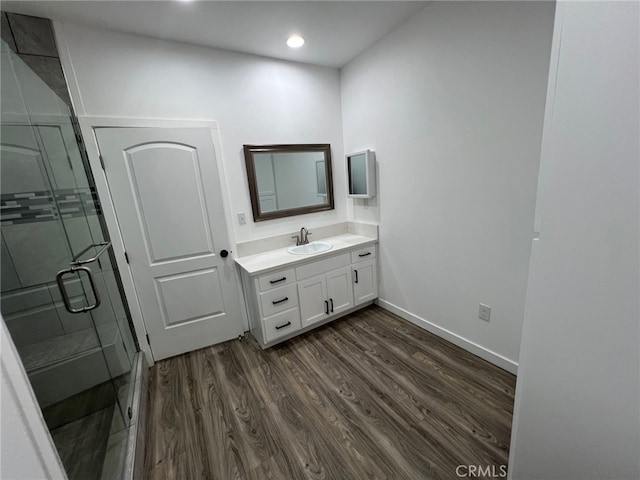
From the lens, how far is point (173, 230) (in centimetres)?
212

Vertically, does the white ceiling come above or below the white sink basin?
above

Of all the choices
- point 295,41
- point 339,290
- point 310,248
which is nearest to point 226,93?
point 295,41

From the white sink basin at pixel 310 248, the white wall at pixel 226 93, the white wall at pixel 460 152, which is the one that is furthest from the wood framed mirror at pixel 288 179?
the white wall at pixel 460 152

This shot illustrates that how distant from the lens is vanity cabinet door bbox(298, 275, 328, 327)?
7.68ft

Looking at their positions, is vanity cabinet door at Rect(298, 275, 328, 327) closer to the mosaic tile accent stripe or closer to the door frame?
the door frame

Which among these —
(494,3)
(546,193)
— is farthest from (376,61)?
(546,193)

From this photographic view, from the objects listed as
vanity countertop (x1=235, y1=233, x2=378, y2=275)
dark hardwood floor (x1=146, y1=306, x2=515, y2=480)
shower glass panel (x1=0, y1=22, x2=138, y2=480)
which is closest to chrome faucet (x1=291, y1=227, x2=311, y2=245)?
vanity countertop (x1=235, y1=233, x2=378, y2=275)

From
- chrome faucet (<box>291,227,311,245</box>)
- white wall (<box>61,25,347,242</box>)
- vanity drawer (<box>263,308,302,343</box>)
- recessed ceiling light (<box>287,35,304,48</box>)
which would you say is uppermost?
recessed ceiling light (<box>287,35,304,48</box>)

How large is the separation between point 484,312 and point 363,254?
114cm

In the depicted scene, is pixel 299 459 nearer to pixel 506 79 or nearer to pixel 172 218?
pixel 172 218

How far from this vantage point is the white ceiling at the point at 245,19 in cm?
157

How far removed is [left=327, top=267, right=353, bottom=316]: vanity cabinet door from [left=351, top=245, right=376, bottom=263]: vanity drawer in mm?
129

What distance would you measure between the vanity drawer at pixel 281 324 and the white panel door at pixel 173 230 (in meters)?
0.47

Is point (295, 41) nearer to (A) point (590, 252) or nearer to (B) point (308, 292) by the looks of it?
(B) point (308, 292)
